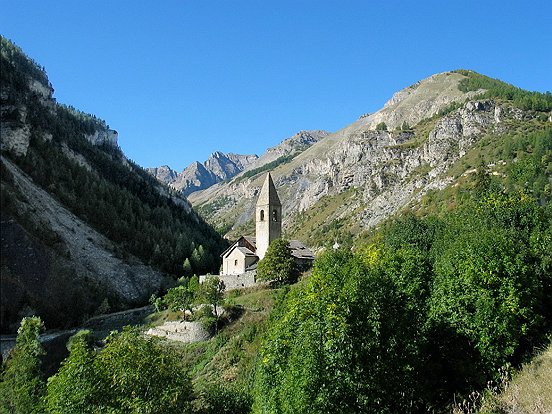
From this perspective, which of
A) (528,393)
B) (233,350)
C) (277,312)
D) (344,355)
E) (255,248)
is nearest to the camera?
(528,393)

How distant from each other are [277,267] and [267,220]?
10662 millimetres

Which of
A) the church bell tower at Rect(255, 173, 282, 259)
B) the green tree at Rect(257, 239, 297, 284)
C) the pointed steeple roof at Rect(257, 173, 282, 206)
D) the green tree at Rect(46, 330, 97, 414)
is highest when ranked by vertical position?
the pointed steeple roof at Rect(257, 173, 282, 206)

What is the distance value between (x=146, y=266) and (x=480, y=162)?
9434cm

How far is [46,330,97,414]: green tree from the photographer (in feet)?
70.8

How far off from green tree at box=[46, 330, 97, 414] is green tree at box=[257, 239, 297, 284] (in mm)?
37046

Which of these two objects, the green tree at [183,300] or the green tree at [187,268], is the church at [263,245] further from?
the green tree at [187,268]

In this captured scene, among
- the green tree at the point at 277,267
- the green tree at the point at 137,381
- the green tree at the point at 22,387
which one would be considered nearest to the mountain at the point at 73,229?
the green tree at the point at 277,267

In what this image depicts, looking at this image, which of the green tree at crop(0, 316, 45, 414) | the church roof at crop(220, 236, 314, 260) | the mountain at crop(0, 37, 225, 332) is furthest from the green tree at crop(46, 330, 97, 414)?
the mountain at crop(0, 37, 225, 332)

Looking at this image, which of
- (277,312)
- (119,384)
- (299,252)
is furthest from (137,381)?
(299,252)

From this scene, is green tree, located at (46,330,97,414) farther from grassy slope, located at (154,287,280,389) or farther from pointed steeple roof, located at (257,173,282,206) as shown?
pointed steeple roof, located at (257,173,282,206)

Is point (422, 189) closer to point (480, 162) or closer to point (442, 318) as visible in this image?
point (480, 162)

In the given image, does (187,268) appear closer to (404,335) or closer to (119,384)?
(119,384)

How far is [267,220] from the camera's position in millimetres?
68000

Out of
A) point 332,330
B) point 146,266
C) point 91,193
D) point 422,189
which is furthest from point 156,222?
point 332,330
